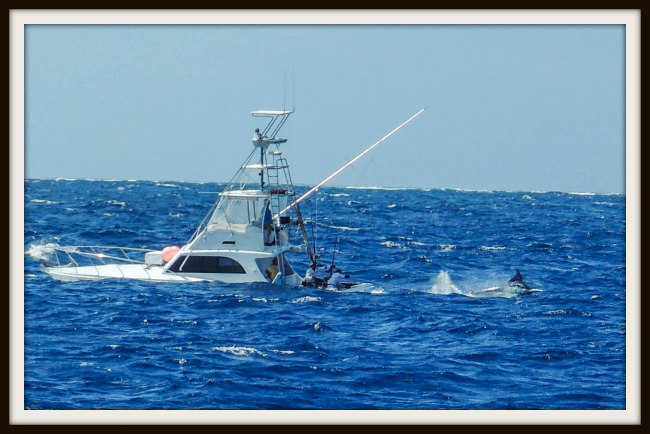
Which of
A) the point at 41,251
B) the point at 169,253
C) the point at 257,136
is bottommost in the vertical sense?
the point at 41,251

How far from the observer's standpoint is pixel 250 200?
3650 cm

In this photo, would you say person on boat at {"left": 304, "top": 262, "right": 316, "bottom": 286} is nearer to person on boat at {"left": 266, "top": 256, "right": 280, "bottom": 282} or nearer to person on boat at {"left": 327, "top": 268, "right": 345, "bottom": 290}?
person on boat at {"left": 327, "top": 268, "right": 345, "bottom": 290}

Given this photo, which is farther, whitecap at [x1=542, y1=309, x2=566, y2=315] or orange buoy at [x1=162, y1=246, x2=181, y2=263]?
orange buoy at [x1=162, y1=246, x2=181, y2=263]

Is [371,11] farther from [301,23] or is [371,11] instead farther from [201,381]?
[201,381]

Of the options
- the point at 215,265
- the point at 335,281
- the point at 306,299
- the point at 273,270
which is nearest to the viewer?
the point at 306,299

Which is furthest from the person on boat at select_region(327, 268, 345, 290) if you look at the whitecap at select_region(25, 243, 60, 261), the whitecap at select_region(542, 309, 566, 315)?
the whitecap at select_region(25, 243, 60, 261)

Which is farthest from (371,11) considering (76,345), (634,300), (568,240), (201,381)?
(568,240)

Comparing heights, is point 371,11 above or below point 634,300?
above

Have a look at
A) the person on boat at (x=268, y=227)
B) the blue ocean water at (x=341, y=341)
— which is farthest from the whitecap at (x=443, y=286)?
the person on boat at (x=268, y=227)

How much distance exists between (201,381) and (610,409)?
935 cm

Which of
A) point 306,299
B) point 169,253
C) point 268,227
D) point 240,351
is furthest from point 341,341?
point 169,253

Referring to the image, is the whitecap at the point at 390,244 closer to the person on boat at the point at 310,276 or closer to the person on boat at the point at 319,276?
the person on boat at the point at 319,276

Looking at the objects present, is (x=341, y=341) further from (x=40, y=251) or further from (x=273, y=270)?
(x=40, y=251)

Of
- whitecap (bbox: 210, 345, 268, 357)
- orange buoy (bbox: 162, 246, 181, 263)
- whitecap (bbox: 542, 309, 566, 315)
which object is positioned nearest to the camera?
whitecap (bbox: 210, 345, 268, 357)
